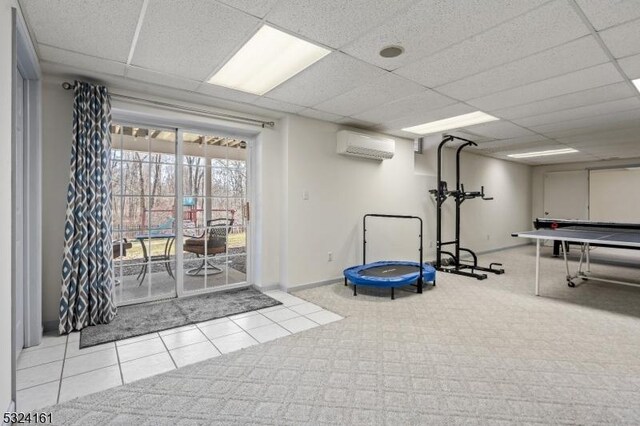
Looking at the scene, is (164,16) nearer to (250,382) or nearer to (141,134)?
(141,134)

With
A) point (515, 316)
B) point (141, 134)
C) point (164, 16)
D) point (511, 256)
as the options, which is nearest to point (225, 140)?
point (141, 134)

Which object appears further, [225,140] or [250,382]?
[225,140]

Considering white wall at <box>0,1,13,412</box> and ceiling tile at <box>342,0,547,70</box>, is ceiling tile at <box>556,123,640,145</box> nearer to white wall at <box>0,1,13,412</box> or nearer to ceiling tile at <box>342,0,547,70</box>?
ceiling tile at <box>342,0,547,70</box>

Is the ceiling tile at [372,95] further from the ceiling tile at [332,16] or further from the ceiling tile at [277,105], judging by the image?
the ceiling tile at [332,16]

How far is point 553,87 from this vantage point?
10.6 ft

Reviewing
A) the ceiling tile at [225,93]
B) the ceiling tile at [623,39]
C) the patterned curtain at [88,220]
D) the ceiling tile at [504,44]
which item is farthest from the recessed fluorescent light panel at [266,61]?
the ceiling tile at [623,39]

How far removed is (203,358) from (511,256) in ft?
23.2

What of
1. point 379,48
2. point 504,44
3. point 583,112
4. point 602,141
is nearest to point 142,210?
point 379,48

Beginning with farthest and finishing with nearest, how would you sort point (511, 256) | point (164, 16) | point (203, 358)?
point (511, 256) → point (203, 358) → point (164, 16)

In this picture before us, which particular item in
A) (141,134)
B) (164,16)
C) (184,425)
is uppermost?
(164,16)

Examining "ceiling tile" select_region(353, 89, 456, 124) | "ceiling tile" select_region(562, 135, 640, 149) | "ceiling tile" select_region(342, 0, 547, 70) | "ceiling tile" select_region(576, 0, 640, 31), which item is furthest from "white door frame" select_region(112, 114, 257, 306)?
"ceiling tile" select_region(562, 135, 640, 149)

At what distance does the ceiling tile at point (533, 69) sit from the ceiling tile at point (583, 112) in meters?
1.48

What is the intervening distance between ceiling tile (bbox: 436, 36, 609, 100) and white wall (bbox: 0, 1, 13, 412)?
335 cm

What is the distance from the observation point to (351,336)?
2793 mm
